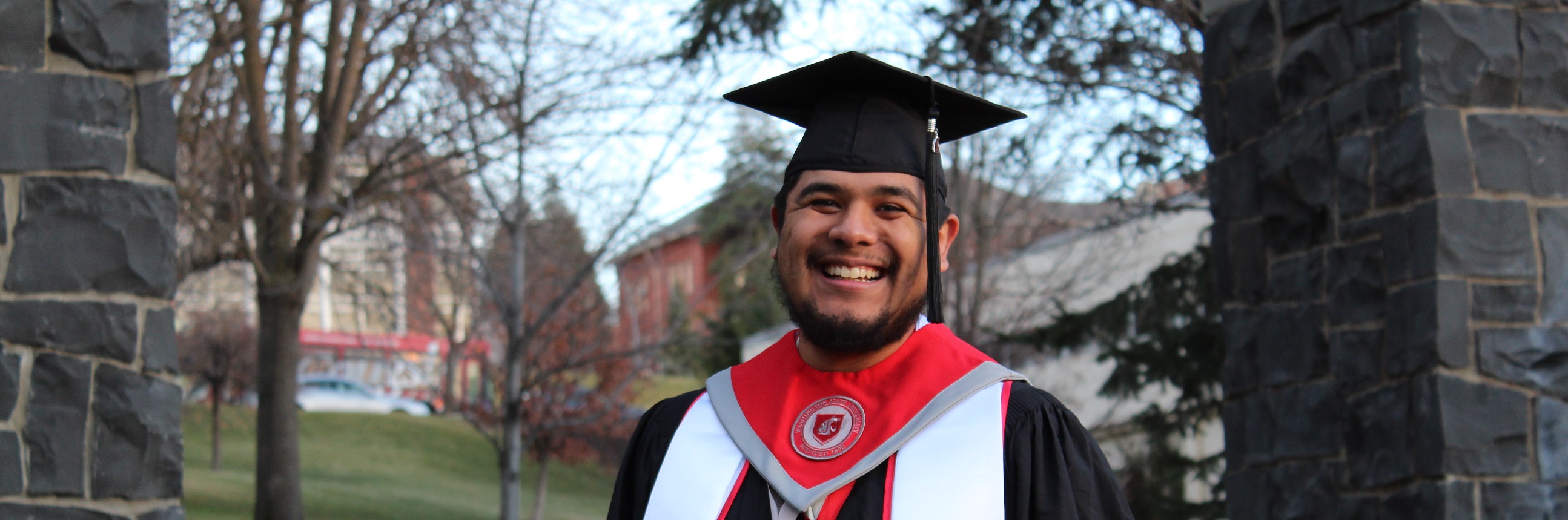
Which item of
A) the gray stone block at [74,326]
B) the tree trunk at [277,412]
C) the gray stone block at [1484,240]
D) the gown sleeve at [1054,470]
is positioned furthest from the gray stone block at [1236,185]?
the tree trunk at [277,412]

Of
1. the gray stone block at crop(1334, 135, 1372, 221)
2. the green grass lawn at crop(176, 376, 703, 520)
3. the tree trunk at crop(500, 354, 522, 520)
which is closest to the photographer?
the gray stone block at crop(1334, 135, 1372, 221)

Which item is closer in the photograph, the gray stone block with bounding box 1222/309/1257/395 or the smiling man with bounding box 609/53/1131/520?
the smiling man with bounding box 609/53/1131/520

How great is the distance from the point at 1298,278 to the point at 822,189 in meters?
2.72

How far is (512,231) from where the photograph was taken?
8492 mm

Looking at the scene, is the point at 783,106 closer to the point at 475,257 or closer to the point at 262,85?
the point at 475,257

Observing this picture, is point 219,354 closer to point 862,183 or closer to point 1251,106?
point 1251,106

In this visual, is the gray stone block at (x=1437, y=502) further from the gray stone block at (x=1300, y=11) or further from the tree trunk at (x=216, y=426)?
the tree trunk at (x=216, y=426)

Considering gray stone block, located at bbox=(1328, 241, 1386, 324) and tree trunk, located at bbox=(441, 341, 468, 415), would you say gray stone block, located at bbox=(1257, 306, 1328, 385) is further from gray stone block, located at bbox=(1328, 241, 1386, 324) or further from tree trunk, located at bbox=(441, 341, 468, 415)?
tree trunk, located at bbox=(441, 341, 468, 415)

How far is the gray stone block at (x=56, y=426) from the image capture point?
4.09 metres

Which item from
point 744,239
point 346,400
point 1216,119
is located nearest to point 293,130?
point 744,239

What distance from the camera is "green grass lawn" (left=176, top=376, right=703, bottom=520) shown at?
606 inches

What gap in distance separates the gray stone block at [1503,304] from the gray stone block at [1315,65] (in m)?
0.83

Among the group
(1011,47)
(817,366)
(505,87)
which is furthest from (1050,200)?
(817,366)

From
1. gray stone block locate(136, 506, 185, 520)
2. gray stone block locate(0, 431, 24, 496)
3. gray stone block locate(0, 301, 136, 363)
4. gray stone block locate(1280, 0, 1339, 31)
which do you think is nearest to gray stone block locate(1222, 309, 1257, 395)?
gray stone block locate(1280, 0, 1339, 31)
